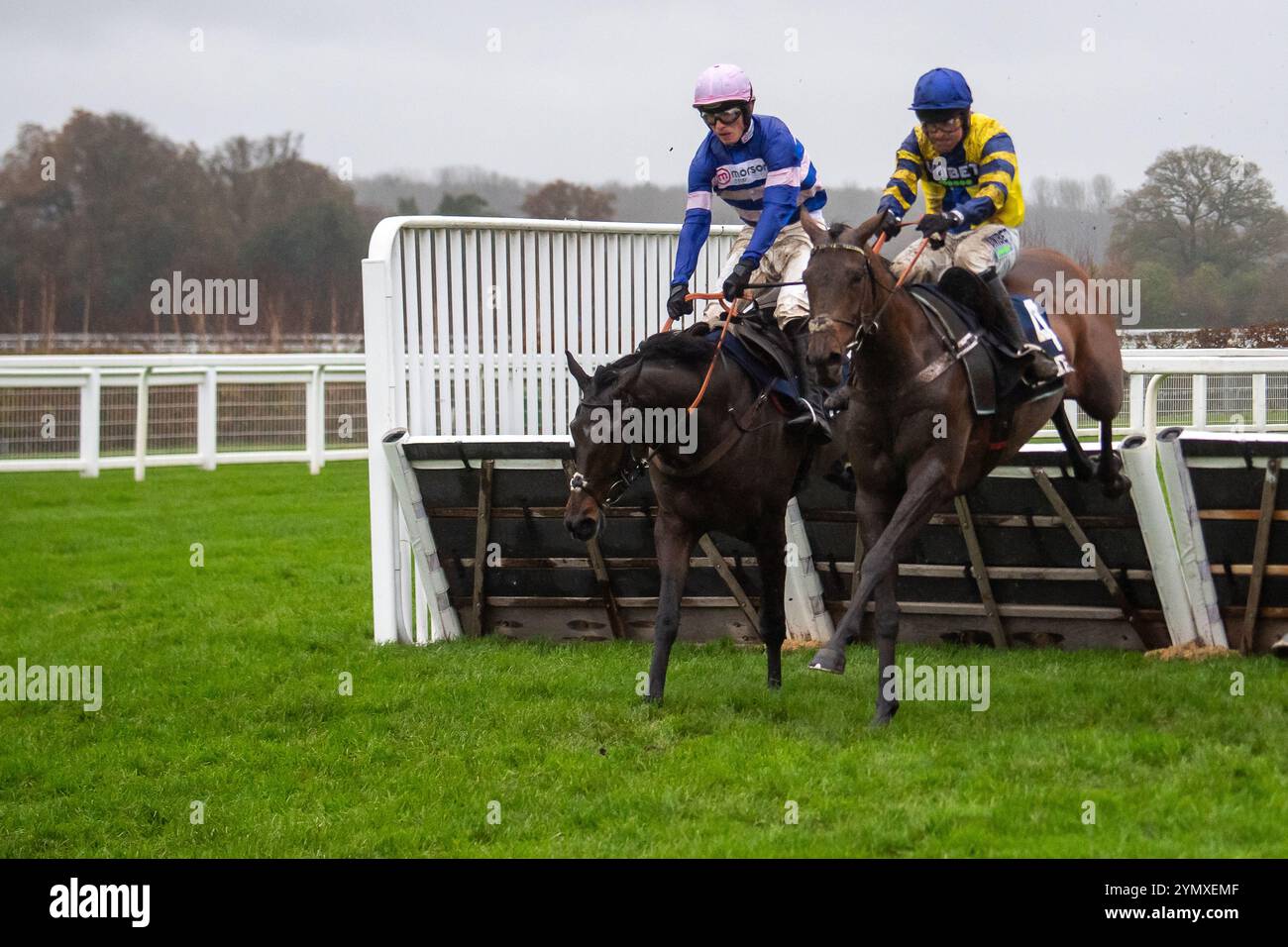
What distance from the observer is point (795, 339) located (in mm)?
8242

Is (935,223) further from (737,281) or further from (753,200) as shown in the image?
(753,200)

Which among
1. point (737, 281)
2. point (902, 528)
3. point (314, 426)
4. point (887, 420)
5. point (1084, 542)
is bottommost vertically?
point (314, 426)

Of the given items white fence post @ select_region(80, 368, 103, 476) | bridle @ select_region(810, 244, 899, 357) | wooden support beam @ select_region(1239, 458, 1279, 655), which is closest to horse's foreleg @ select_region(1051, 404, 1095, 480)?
wooden support beam @ select_region(1239, 458, 1279, 655)

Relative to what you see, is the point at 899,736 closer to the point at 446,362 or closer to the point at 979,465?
the point at 979,465

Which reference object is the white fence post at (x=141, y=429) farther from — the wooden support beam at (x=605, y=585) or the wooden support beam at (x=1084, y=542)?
the wooden support beam at (x=1084, y=542)

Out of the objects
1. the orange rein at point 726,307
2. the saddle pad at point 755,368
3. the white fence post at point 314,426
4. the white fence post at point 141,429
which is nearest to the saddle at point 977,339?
the orange rein at point 726,307

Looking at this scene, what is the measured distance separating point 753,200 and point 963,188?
1.06 meters

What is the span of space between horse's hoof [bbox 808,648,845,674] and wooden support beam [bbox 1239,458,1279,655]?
2.38 m

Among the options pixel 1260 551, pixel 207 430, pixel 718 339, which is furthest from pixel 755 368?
pixel 207 430

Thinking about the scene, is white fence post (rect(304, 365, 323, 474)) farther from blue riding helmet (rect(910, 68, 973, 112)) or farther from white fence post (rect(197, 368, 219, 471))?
blue riding helmet (rect(910, 68, 973, 112))

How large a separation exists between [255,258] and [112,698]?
662 inches

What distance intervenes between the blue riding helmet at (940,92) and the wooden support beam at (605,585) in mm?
2740

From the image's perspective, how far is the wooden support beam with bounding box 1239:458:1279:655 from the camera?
7.77 m

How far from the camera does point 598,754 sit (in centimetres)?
675
